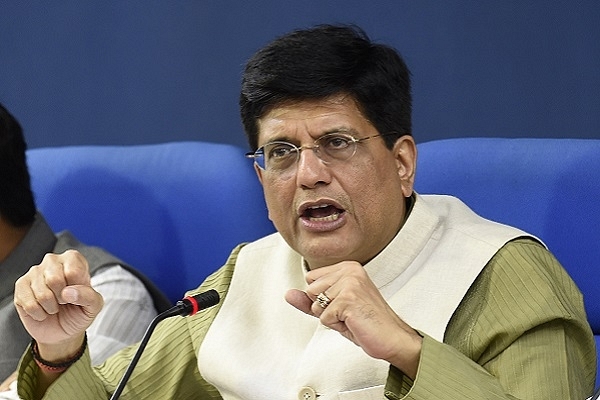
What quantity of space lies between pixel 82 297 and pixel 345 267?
1.43ft

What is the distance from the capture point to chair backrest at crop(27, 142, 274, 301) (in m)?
2.70

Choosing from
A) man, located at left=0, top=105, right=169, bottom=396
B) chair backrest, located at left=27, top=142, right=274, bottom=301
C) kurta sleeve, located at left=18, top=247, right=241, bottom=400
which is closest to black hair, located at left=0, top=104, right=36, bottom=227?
man, located at left=0, top=105, right=169, bottom=396

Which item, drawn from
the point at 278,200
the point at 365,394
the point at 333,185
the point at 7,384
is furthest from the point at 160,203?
the point at 365,394

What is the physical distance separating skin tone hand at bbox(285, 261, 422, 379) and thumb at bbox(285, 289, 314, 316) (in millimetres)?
25

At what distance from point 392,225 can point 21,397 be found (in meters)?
0.68

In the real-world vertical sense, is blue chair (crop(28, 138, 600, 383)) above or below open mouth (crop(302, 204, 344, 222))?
below

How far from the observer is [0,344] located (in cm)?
250

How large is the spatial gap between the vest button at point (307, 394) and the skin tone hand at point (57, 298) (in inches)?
13.7

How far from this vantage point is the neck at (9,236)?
2.69 metres

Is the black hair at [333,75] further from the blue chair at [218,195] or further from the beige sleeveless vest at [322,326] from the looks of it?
the blue chair at [218,195]

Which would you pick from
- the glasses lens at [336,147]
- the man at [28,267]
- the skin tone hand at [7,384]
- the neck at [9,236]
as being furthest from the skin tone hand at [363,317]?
the neck at [9,236]

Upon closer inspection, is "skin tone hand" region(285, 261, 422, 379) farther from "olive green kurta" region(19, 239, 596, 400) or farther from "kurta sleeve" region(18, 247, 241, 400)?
"kurta sleeve" region(18, 247, 241, 400)

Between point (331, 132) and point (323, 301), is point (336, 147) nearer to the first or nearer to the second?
point (331, 132)

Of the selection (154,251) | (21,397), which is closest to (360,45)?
(21,397)
